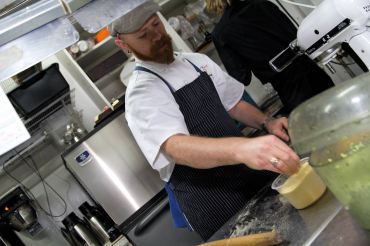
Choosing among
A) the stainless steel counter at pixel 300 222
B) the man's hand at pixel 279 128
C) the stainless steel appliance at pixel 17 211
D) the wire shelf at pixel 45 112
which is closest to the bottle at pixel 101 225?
the stainless steel appliance at pixel 17 211

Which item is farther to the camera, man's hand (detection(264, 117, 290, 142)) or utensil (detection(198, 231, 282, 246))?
man's hand (detection(264, 117, 290, 142))

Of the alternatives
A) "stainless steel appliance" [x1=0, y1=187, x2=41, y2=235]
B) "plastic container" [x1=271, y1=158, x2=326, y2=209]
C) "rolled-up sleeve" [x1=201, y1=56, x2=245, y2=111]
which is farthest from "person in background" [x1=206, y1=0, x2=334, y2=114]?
"stainless steel appliance" [x1=0, y1=187, x2=41, y2=235]

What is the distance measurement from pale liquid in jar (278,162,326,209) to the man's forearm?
0.15 m

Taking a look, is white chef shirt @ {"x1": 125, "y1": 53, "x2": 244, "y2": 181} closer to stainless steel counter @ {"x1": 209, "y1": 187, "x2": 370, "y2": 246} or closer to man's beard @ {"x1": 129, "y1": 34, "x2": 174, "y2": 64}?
man's beard @ {"x1": 129, "y1": 34, "x2": 174, "y2": 64}

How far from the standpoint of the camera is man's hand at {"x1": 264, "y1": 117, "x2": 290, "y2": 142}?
66.0 inches

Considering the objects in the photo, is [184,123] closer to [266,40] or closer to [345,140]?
[345,140]

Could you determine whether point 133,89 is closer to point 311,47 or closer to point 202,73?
point 202,73

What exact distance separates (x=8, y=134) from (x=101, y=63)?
8.99 ft

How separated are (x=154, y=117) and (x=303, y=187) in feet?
1.90

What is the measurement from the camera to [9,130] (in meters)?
0.85

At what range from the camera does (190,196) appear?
5.37 ft

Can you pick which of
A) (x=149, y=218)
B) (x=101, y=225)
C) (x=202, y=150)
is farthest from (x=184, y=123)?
(x=101, y=225)

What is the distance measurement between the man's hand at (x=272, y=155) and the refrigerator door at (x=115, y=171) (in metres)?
1.96

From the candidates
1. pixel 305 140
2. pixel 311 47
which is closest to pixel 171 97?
pixel 311 47
